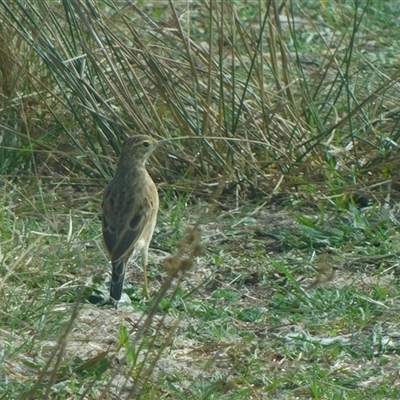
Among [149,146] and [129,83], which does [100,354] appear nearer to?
[149,146]

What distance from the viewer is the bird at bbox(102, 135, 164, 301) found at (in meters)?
6.45

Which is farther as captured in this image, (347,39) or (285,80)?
(347,39)

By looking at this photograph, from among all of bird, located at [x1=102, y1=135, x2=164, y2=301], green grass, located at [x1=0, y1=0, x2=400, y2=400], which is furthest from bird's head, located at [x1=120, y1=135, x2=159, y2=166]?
green grass, located at [x1=0, y1=0, x2=400, y2=400]

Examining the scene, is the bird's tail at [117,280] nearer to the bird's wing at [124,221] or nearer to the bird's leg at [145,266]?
the bird's wing at [124,221]

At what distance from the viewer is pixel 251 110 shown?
8.37m

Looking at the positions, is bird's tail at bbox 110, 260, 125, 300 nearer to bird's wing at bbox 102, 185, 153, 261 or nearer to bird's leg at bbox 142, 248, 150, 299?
bird's wing at bbox 102, 185, 153, 261

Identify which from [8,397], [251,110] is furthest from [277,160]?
[8,397]

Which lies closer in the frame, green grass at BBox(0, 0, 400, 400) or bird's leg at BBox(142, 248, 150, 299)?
green grass at BBox(0, 0, 400, 400)

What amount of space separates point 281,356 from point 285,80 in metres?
3.06

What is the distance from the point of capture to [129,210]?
6.98 meters

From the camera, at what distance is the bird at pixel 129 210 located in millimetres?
6449

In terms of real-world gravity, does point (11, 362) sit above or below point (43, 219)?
above

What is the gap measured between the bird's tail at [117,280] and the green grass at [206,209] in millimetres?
111

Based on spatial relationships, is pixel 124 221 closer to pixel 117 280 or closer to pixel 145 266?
pixel 145 266
